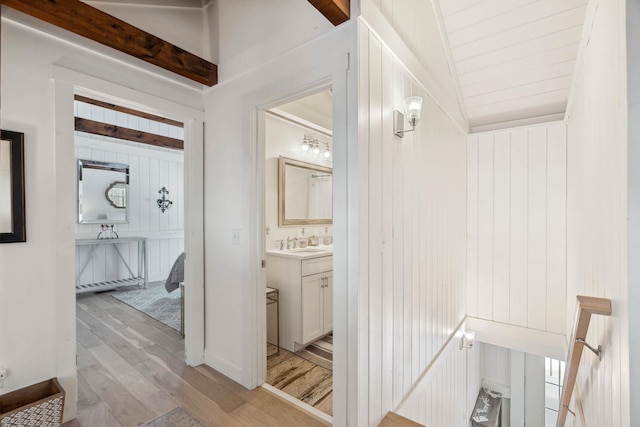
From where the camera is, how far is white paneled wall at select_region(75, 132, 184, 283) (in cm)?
485

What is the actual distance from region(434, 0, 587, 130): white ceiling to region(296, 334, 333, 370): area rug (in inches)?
118

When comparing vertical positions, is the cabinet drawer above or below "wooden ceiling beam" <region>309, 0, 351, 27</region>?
below

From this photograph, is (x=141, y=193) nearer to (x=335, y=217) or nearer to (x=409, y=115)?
(x=335, y=217)

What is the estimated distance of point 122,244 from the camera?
206 inches

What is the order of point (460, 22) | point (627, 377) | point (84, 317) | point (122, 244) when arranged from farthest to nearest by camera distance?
point (122, 244) < point (84, 317) < point (460, 22) < point (627, 377)

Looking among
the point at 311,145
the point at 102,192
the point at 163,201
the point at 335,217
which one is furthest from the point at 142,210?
the point at 335,217

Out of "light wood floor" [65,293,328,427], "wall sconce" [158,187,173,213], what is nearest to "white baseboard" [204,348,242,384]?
"light wood floor" [65,293,328,427]

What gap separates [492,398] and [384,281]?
4.01 meters

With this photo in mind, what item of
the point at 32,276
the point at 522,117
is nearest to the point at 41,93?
the point at 32,276

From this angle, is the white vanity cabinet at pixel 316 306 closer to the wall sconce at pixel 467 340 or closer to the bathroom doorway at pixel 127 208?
the wall sconce at pixel 467 340

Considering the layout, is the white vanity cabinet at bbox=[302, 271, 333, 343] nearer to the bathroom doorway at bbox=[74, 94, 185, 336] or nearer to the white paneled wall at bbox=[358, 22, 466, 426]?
the white paneled wall at bbox=[358, 22, 466, 426]

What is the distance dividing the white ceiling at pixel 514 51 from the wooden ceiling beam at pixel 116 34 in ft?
6.74

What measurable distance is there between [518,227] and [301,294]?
8.24 feet

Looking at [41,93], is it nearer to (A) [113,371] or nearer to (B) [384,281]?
(A) [113,371]
